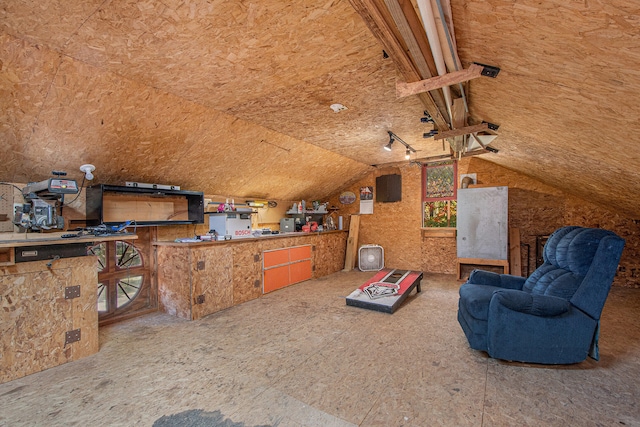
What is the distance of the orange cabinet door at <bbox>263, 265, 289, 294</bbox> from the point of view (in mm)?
4906

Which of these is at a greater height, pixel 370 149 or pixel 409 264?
pixel 370 149

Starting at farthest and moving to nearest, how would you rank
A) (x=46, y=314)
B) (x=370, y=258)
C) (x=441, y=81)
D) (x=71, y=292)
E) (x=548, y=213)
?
(x=370, y=258)
(x=548, y=213)
(x=71, y=292)
(x=46, y=314)
(x=441, y=81)

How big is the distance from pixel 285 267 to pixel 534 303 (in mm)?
3881

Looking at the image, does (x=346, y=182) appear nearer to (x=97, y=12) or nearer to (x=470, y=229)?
(x=470, y=229)

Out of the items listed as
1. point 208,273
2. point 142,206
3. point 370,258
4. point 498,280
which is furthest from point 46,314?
point 370,258

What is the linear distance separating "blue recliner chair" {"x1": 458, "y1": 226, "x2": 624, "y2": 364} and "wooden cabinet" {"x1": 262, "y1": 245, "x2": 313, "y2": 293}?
327 cm

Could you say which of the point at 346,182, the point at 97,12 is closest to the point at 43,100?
the point at 97,12

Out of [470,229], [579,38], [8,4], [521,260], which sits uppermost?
[8,4]

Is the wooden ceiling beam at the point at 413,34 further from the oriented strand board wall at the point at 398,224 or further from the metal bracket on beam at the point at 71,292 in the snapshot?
the oriented strand board wall at the point at 398,224

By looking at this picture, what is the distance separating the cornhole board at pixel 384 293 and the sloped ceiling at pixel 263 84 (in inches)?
98.5

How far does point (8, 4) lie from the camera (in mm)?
1753

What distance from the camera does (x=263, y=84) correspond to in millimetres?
2865

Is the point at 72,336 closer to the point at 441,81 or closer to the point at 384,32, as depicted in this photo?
the point at 384,32

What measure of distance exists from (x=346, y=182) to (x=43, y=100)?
19.5 ft
